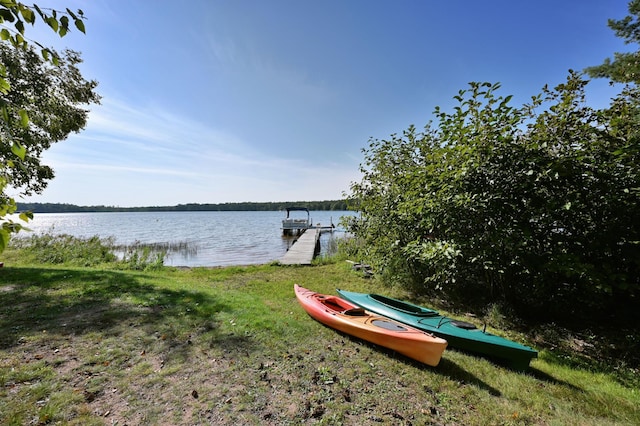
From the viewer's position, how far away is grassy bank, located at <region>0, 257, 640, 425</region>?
3254mm

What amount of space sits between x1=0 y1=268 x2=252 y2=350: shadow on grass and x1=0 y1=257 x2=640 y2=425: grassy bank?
0.04 metres

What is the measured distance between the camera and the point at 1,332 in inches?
179

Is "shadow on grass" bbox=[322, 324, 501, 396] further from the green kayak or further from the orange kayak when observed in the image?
the green kayak

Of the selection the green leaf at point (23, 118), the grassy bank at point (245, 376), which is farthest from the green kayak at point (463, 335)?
the green leaf at point (23, 118)

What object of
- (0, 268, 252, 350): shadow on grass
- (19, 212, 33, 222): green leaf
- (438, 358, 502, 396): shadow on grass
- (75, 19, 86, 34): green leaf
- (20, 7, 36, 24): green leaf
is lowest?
(438, 358, 502, 396): shadow on grass

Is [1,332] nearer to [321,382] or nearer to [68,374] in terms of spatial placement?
[68,374]

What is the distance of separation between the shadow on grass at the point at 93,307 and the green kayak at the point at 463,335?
2.86 metres

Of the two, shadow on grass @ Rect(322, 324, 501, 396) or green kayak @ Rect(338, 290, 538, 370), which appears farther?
green kayak @ Rect(338, 290, 538, 370)

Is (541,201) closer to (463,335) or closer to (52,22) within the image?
(463,335)

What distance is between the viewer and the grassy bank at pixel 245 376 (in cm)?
325

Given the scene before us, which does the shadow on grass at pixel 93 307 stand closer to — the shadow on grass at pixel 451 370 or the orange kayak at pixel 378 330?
the orange kayak at pixel 378 330

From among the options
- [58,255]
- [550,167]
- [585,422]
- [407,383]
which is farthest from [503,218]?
[58,255]

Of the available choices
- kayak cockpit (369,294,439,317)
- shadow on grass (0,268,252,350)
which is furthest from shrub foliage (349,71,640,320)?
shadow on grass (0,268,252,350)

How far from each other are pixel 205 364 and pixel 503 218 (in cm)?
593
